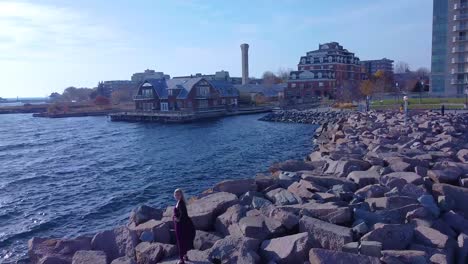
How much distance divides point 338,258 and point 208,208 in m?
3.75

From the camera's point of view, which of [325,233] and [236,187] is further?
[236,187]

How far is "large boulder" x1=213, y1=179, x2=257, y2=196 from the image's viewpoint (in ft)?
37.6

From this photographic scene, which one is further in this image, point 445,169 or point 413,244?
point 445,169

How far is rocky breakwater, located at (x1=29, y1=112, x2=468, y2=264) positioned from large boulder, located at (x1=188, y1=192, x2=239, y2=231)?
25 millimetres

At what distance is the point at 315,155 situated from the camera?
20422 mm

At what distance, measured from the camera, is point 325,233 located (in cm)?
758

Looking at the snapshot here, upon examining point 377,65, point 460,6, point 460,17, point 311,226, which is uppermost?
point 460,6

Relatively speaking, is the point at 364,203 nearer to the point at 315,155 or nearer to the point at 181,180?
the point at 315,155

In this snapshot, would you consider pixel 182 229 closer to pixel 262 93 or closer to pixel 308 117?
pixel 308 117

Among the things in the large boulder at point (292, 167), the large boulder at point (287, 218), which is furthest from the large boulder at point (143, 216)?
the large boulder at point (292, 167)

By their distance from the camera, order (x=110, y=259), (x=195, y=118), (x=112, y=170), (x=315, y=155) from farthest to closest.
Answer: (x=195, y=118), (x=112, y=170), (x=315, y=155), (x=110, y=259)

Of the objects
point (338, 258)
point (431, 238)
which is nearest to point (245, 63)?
point (431, 238)

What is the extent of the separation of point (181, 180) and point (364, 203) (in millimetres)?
13131

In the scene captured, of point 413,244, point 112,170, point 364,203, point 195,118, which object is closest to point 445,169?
point 364,203
